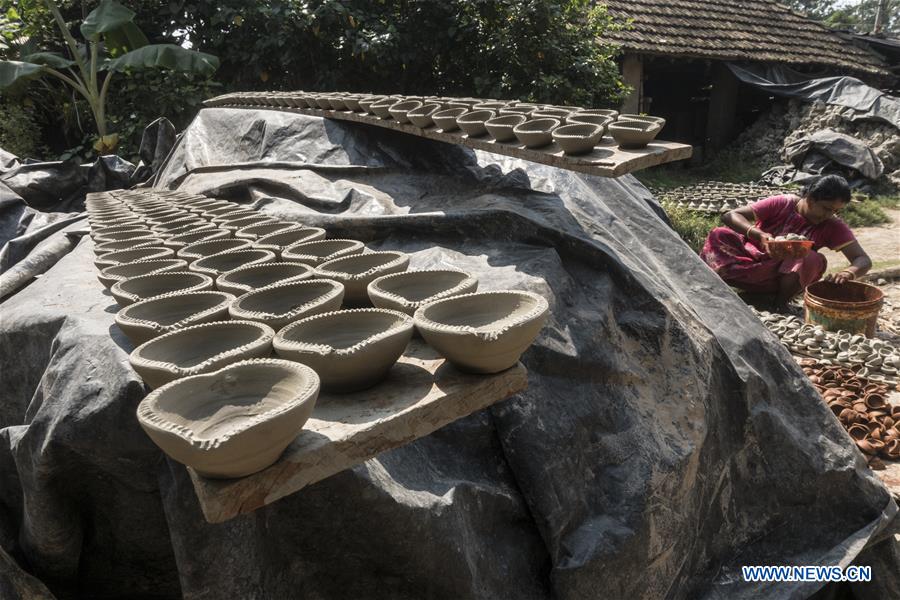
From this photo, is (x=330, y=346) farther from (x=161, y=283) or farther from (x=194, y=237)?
(x=194, y=237)

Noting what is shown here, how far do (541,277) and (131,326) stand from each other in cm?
127

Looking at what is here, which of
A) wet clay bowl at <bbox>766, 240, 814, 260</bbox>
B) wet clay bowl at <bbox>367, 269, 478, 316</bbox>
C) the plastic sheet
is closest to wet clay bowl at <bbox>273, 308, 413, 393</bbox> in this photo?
wet clay bowl at <bbox>367, 269, 478, 316</bbox>

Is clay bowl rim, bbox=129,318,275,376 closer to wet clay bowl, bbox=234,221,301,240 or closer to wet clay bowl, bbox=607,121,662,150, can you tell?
wet clay bowl, bbox=234,221,301,240

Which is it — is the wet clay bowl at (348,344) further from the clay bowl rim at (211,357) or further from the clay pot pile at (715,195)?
the clay pot pile at (715,195)

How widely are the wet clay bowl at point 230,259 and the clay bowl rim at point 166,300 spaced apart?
0.30 metres

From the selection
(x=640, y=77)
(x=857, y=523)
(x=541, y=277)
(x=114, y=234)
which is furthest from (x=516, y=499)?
(x=640, y=77)

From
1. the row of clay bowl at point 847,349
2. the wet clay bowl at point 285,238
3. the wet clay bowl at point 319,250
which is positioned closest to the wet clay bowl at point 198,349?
the wet clay bowl at point 319,250

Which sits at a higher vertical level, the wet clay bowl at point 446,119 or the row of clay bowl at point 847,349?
the wet clay bowl at point 446,119

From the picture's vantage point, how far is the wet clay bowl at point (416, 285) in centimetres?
159

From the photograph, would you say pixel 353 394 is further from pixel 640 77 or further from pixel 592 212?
pixel 640 77

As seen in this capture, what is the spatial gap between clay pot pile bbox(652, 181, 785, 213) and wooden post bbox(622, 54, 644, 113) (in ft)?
5.94

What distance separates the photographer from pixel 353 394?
4.28ft

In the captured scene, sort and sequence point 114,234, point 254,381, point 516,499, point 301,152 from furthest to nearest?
point 301,152
point 114,234
point 516,499
point 254,381

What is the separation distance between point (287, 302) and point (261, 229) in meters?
0.97
